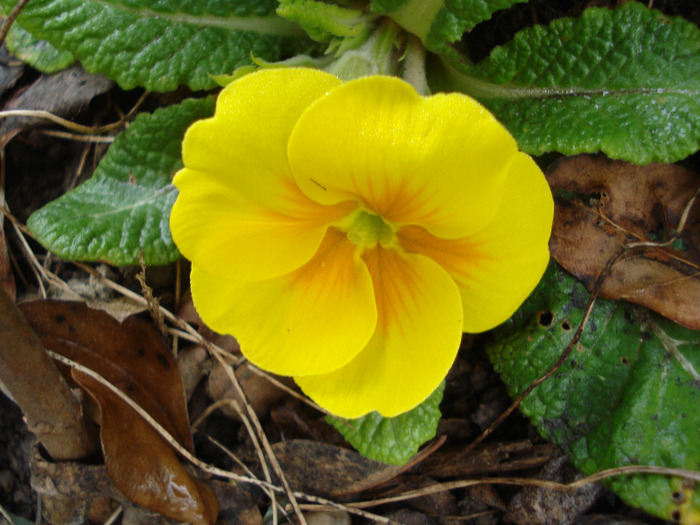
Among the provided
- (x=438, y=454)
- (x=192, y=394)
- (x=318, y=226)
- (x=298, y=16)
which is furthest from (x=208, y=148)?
(x=438, y=454)

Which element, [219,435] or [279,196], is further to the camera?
[219,435]

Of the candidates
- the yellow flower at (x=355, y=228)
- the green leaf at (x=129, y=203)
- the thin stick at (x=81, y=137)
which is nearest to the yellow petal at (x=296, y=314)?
the yellow flower at (x=355, y=228)

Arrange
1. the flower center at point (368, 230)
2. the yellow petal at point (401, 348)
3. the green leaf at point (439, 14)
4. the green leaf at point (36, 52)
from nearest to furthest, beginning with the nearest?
the yellow petal at point (401, 348) → the flower center at point (368, 230) → the green leaf at point (439, 14) → the green leaf at point (36, 52)

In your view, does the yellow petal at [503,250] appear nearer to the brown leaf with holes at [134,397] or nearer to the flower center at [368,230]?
the flower center at [368,230]

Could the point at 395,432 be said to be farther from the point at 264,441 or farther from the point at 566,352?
the point at 566,352

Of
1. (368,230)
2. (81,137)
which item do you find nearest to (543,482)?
(368,230)

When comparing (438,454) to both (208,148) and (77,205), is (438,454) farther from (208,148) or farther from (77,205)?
(77,205)
